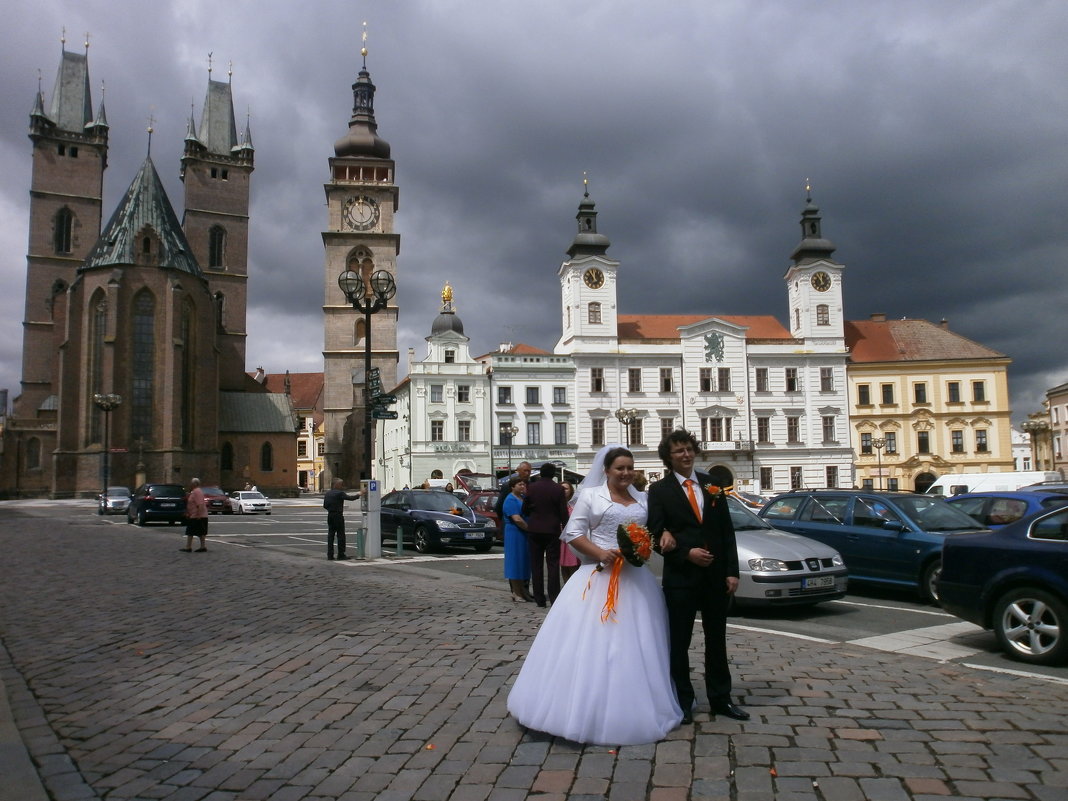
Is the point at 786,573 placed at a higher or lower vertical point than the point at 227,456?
lower

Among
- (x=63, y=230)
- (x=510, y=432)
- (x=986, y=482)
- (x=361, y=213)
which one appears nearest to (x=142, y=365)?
(x=361, y=213)

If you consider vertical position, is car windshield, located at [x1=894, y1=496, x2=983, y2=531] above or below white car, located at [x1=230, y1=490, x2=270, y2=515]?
above

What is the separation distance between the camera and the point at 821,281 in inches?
2363

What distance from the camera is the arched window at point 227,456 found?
6781 centimetres

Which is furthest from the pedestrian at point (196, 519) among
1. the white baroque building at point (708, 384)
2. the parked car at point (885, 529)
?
the white baroque building at point (708, 384)

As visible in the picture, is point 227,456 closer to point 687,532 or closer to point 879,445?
point 879,445

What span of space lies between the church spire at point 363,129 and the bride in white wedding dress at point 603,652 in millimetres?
80709

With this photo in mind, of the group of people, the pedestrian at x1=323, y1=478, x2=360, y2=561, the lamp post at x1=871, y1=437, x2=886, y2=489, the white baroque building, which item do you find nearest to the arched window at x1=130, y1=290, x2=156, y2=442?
the white baroque building

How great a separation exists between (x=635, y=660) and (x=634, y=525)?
786 millimetres

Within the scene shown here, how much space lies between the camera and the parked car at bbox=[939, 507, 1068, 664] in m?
6.79

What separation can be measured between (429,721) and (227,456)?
6757 cm

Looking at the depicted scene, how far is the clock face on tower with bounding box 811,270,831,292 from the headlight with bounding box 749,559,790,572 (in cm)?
5469

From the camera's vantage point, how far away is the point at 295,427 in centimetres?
6994

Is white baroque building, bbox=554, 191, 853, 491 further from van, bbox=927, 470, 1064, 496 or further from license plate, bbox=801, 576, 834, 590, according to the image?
license plate, bbox=801, 576, 834, 590
